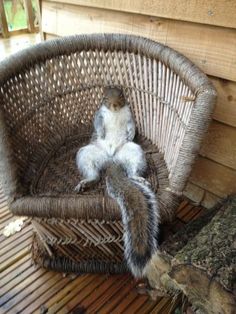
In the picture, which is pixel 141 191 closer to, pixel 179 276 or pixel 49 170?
pixel 179 276

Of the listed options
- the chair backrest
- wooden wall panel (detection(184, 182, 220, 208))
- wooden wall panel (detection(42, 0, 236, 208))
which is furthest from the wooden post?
wooden wall panel (detection(184, 182, 220, 208))

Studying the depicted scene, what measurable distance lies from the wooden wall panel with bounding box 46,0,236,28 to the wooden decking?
1.07m

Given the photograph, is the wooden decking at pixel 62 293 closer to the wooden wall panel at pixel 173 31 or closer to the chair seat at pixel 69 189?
the chair seat at pixel 69 189

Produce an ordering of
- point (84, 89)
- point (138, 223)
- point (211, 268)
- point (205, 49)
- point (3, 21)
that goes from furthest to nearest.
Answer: point (3, 21) → point (84, 89) → point (205, 49) → point (138, 223) → point (211, 268)

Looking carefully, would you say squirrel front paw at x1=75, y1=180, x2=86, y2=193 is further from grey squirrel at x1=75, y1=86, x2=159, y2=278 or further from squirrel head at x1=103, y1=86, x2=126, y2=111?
squirrel head at x1=103, y1=86, x2=126, y2=111

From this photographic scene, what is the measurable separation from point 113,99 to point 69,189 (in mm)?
442

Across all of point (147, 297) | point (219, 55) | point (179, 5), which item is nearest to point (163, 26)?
point (179, 5)

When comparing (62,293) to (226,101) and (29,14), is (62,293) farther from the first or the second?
(29,14)

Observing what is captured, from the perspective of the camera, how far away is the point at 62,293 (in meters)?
1.38

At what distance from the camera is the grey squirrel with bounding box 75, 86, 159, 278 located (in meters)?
1.10

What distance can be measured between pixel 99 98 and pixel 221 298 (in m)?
1.14

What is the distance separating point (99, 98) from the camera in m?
1.74

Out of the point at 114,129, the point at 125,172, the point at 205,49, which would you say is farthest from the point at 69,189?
Result: the point at 205,49

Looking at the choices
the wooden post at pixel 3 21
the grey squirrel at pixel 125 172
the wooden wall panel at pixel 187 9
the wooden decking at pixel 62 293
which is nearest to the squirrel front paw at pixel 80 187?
the grey squirrel at pixel 125 172
